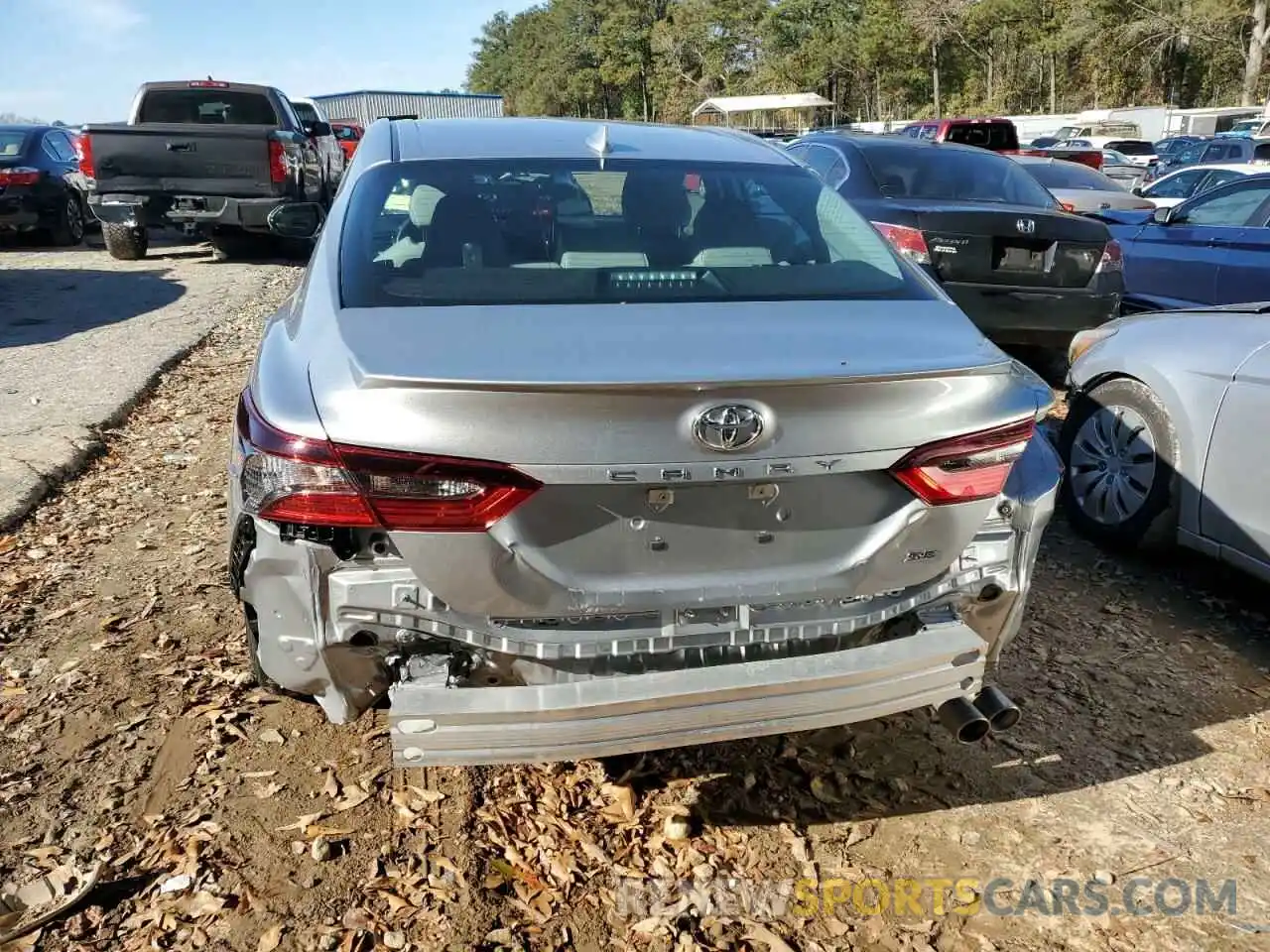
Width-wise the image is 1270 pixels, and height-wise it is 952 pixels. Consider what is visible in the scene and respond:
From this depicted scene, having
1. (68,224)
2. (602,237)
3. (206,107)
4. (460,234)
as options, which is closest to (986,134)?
(206,107)

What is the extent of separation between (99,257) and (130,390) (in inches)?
307

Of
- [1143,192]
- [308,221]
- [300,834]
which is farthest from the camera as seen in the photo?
[1143,192]

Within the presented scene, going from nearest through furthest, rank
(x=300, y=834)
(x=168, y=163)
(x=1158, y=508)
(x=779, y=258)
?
(x=300, y=834) → (x=779, y=258) → (x=1158, y=508) → (x=168, y=163)

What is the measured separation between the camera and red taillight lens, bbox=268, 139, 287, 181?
1191 centimetres

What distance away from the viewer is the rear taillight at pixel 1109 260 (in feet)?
23.0

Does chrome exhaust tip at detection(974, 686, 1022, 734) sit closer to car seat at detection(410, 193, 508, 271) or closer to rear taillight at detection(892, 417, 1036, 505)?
rear taillight at detection(892, 417, 1036, 505)

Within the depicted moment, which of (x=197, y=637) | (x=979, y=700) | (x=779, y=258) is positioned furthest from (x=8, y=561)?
(x=979, y=700)

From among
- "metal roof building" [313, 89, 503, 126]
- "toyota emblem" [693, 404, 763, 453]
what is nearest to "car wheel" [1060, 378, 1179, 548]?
"toyota emblem" [693, 404, 763, 453]

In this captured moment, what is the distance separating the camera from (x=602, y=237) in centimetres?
312

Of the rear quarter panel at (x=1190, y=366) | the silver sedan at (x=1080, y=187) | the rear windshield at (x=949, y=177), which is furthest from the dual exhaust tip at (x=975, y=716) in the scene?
the silver sedan at (x=1080, y=187)

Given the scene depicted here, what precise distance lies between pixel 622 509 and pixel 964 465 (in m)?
0.82

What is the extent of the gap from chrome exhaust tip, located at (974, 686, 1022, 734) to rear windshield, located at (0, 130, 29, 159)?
15.6 metres

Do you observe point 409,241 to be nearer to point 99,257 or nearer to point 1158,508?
point 1158,508

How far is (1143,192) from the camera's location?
13766 mm
